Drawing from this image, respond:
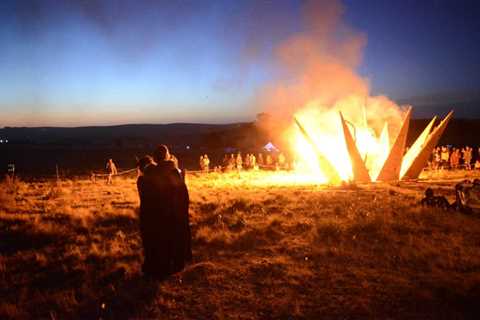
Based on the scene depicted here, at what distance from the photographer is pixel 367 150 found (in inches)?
695

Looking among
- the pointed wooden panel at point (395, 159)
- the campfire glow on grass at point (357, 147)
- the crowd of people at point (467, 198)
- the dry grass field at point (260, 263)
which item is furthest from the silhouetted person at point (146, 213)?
the pointed wooden panel at point (395, 159)

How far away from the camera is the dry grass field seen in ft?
17.1

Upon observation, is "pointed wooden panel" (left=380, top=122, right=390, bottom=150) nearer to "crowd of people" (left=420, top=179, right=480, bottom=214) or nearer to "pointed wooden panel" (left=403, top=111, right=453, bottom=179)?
"pointed wooden panel" (left=403, top=111, right=453, bottom=179)

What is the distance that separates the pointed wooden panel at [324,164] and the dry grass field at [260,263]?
11.9 feet

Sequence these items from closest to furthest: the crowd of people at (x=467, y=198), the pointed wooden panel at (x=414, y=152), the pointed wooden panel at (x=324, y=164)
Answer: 1. the crowd of people at (x=467, y=198)
2. the pointed wooden panel at (x=324, y=164)
3. the pointed wooden panel at (x=414, y=152)

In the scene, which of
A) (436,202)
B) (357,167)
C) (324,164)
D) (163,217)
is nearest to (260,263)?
(163,217)

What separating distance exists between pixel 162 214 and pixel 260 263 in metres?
1.93

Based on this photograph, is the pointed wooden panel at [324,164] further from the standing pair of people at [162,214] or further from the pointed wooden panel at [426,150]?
the standing pair of people at [162,214]

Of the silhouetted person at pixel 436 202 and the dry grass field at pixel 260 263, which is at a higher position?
the silhouetted person at pixel 436 202

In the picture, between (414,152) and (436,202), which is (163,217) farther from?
(414,152)

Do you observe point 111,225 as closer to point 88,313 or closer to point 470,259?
point 88,313

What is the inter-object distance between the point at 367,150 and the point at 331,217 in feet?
28.3

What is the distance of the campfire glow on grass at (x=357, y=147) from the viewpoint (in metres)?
15.8

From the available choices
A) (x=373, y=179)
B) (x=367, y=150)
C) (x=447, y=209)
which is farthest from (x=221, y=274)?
(x=367, y=150)
